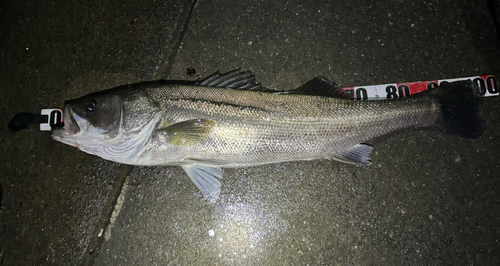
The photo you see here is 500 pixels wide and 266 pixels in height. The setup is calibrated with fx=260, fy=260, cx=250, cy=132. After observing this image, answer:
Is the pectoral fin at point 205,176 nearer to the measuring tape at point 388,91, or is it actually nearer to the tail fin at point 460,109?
the measuring tape at point 388,91

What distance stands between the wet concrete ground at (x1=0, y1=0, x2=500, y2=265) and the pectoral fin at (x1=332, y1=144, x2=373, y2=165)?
24 cm

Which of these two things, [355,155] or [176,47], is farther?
[176,47]

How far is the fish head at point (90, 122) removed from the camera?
2064 mm

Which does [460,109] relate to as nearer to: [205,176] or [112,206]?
[205,176]

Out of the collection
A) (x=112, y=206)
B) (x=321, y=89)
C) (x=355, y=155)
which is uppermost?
(x=321, y=89)

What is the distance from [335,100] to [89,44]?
102 inches

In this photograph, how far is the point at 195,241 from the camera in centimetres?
248

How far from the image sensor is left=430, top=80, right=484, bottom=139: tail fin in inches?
91.5

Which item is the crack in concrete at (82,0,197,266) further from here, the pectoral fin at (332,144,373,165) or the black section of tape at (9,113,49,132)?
the pectoral fin at (332,144,373,165)

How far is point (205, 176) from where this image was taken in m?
2.37

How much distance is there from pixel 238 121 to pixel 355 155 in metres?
1.12

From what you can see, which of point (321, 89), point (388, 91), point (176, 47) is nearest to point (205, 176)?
point (321, 89)

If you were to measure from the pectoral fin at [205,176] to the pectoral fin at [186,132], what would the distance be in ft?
1.05

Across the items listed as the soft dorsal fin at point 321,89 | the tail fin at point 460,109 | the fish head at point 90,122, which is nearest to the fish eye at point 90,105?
the fish head at point 90,122
